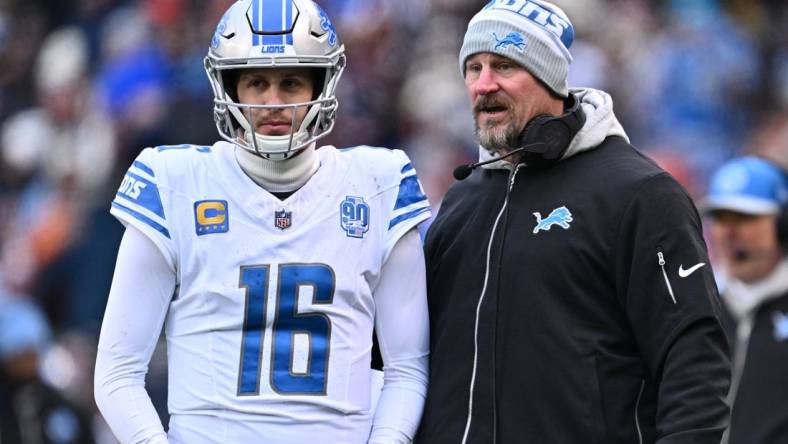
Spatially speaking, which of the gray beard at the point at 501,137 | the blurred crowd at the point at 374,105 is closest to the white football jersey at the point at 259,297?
the gray beard at the point at 501,137

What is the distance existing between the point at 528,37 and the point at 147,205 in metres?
1.15

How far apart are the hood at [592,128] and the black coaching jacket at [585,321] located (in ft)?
0.11

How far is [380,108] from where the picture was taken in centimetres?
977

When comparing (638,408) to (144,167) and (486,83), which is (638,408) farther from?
(144,167)

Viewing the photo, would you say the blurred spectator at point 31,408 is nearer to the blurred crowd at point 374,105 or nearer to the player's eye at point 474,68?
the blurred crowd at point 374,105

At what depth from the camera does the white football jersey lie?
4.07 m

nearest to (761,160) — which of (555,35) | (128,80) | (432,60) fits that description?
(555,35)

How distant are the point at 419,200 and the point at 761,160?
296 centimetres

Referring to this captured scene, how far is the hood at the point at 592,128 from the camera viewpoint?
4.41 m

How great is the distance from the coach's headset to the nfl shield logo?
0.51m

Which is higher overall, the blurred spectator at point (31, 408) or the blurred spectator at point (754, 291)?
the blurred spectator at point (754, 291)

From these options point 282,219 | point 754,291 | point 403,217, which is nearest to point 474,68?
point 403,217

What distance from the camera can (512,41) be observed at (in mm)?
4391

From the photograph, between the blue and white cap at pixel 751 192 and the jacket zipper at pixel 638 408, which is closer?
the jacket zipper at pixel 638 408
